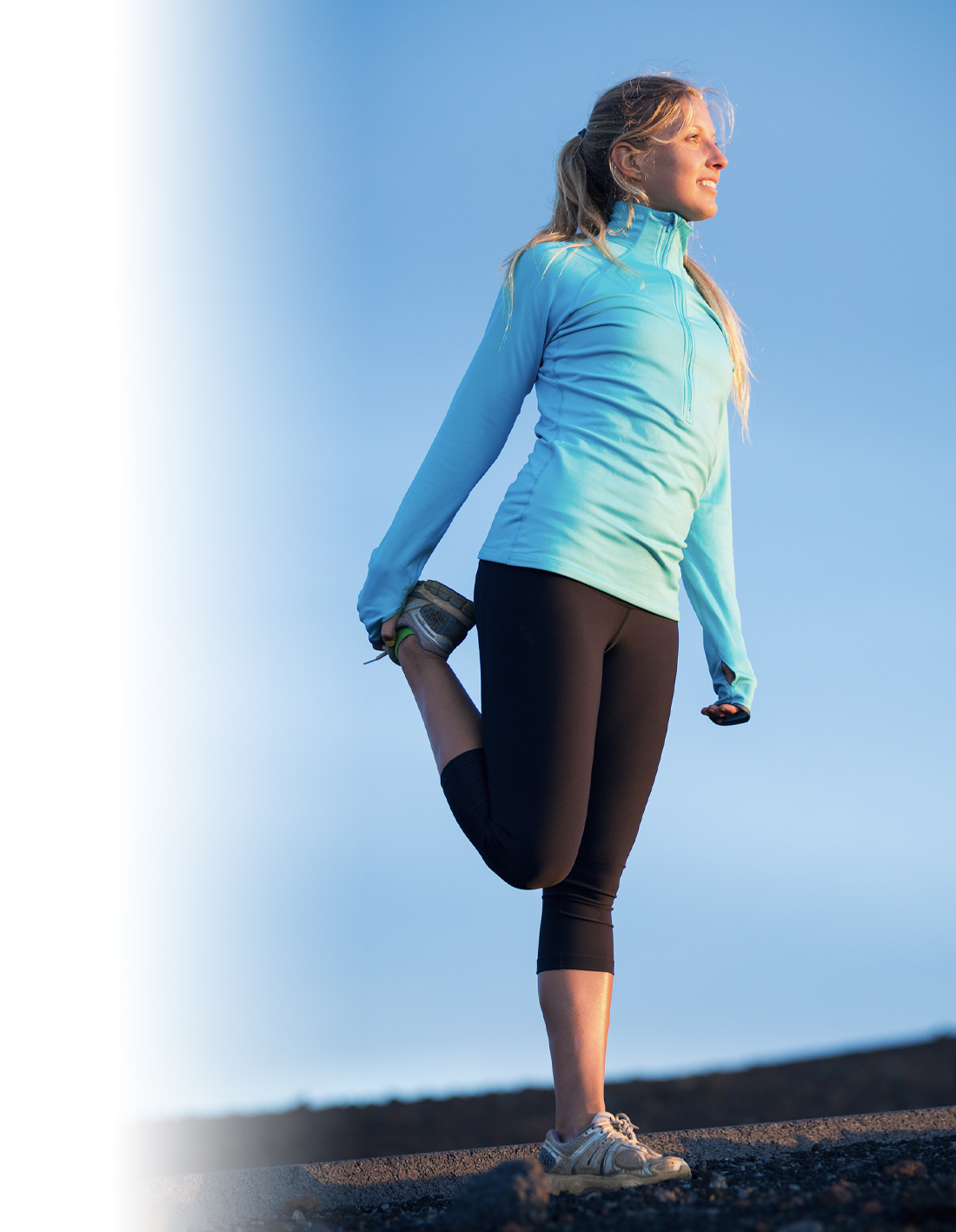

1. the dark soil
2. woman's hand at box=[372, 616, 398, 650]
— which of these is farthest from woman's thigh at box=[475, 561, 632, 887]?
the dark soil

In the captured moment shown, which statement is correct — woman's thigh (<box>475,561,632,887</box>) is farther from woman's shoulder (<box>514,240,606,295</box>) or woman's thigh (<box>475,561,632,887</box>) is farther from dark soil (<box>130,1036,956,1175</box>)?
dark soil (<box>130,1036,956,1175</box>)

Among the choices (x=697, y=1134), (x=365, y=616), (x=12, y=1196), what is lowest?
(x=697, y=1134)

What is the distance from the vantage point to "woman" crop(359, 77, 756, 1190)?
2.04 meters

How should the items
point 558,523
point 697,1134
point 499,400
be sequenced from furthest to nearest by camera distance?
1. point 697,1134
2. point 499,400
3. point 558,523

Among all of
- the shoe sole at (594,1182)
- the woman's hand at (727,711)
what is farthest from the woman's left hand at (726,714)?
the shoe sole at (594,1182)

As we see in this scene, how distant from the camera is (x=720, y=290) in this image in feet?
8.23

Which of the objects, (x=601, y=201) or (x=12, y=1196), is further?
(x=601, y=201)

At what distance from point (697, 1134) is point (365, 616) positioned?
1491 millimetres

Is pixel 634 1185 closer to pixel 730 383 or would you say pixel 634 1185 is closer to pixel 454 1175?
pixel 454 1175

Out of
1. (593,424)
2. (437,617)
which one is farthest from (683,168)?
(437,617)

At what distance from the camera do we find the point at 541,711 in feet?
6.72

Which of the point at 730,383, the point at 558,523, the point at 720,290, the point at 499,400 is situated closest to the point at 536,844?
the point at 558,523

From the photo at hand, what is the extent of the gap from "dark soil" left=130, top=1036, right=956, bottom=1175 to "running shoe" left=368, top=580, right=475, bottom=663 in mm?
2810

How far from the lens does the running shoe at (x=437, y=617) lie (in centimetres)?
221
